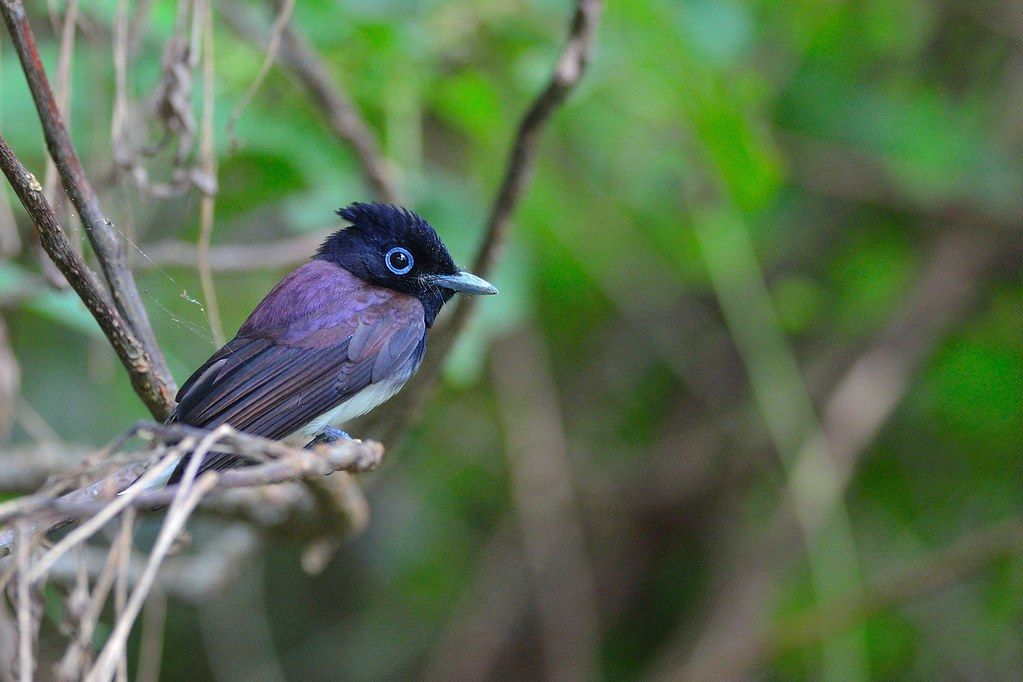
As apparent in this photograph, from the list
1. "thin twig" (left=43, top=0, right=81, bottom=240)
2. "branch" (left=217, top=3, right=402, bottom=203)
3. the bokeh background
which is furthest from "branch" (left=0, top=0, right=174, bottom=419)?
the bokeh background

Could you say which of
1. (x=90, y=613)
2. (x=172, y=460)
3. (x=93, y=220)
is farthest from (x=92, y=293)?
(x=90, y=613)

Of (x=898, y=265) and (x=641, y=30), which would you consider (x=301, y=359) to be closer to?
(x=641, y=30)

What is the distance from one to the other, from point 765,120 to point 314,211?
2.08 meters

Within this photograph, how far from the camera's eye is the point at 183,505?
1.23 meters

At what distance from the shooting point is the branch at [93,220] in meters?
1.87

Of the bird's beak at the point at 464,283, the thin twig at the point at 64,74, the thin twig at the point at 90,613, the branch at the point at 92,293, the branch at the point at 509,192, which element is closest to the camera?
the thin twig at the point at 90,613

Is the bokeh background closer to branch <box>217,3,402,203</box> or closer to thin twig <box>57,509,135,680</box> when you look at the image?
branch <box>217,3,402,203</box>

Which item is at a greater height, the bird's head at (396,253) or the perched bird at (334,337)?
the bird's head at (396,253)

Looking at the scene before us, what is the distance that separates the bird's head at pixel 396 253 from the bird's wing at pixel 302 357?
0.23 ft

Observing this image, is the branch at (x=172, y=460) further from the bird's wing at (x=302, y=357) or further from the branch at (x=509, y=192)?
the branch at (x=509, y=192)

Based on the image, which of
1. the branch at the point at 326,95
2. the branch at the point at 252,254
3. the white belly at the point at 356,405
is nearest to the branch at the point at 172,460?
the white belly at the point at 356,405

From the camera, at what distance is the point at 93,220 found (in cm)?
193

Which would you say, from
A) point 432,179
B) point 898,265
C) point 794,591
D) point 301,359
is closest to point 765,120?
point 898,265

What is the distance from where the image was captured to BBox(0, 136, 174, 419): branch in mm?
1682
